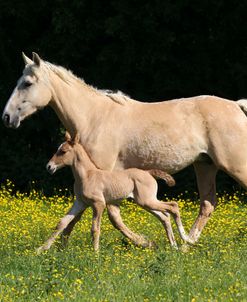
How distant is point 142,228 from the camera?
39.7ft

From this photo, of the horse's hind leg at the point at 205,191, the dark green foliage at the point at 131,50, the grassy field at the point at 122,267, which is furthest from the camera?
the dark green foliage at the point at 131,50

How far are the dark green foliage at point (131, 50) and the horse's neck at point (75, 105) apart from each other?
6.29 m

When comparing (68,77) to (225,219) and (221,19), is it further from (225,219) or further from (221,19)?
(221,19)

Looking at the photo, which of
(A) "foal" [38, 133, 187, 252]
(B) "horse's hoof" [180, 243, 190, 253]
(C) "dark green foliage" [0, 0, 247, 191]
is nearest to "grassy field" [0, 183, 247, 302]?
(B) "horse's hoof" [180, 243, 190, 253]

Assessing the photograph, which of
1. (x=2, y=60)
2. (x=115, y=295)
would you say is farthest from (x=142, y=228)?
(x=2, y=60)

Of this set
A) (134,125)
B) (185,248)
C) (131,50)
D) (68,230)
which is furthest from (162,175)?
(131,50)

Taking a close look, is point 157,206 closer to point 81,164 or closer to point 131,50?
point 81,164

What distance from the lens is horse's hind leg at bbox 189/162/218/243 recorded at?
440 inches

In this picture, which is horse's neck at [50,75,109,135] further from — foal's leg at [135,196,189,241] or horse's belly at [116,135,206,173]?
foal's leg at [135,196,189,241]

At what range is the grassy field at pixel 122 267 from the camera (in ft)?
25.4

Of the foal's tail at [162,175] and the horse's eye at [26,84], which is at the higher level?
the horse's eye at [26,84]

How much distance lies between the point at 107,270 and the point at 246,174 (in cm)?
276

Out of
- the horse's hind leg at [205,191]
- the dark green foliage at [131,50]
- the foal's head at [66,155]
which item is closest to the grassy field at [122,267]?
the horse's hind leg at [205,191]

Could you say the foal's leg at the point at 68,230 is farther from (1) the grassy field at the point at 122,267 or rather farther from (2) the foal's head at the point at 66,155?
(2) the foal's head at the point at 66,155
